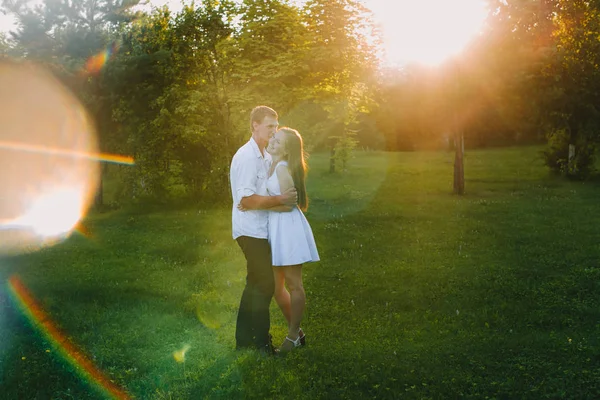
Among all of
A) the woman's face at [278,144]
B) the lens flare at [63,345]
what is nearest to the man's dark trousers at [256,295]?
the woman's face at [278,144]

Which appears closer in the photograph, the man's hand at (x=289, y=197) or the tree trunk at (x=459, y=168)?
the man's hand at (x=289, y=197)

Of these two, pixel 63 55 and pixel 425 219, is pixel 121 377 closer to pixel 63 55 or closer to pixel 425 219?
pixel 425 219

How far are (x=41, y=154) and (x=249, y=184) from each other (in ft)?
70.8

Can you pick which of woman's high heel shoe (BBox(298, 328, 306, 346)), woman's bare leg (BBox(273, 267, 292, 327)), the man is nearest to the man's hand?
the man

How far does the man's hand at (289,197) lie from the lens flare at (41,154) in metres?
14.7

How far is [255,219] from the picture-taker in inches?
264

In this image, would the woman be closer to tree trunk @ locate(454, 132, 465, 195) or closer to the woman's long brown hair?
the woman's long brown hair

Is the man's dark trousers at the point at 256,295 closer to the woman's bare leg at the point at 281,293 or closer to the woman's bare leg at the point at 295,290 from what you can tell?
the woman's bare leg at the point at 281,293

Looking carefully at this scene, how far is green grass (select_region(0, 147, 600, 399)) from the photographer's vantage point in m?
6.38

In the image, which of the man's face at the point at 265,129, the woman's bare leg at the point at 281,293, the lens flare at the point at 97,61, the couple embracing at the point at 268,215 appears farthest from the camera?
the lens flare at the point at 97,61

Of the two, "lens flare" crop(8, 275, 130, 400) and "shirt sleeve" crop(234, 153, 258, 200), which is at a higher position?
"shirt sleeve" crop(234, 153, 258, 200)

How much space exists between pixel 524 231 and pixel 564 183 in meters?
16.4

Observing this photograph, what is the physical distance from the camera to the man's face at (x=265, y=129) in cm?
672

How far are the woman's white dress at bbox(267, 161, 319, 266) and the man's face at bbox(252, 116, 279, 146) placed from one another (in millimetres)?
353
